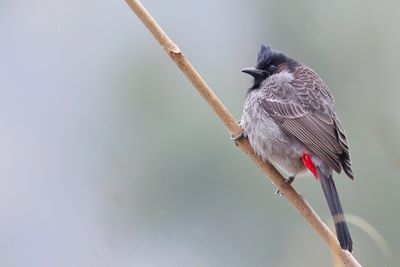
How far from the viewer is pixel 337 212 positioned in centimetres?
391

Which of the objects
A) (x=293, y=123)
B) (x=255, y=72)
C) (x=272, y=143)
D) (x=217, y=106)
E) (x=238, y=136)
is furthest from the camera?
(x=255, y=72)

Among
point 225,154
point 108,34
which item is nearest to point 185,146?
point 225,154

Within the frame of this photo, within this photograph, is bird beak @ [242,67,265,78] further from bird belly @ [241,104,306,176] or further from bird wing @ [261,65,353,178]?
bird belly @ [241,104,306,176]

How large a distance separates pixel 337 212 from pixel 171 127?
373cm

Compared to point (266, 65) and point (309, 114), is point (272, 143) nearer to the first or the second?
A: point (309, 114)

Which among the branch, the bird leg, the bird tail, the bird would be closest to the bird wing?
the bird

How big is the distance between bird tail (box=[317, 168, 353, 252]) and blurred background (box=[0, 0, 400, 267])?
173 centimetres

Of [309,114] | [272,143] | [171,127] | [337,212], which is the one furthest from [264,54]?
[171,127]

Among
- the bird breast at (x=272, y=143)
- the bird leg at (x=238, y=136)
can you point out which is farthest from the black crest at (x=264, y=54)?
the bird leg at (x=238, y=136)

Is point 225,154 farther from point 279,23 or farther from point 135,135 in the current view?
point 279,23

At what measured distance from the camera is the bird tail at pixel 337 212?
3546 mm

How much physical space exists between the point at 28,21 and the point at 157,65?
1952 millimetres

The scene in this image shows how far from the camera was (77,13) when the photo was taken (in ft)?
29.8

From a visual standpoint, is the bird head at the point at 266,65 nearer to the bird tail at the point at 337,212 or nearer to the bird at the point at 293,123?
the bird at the point at 293,123
